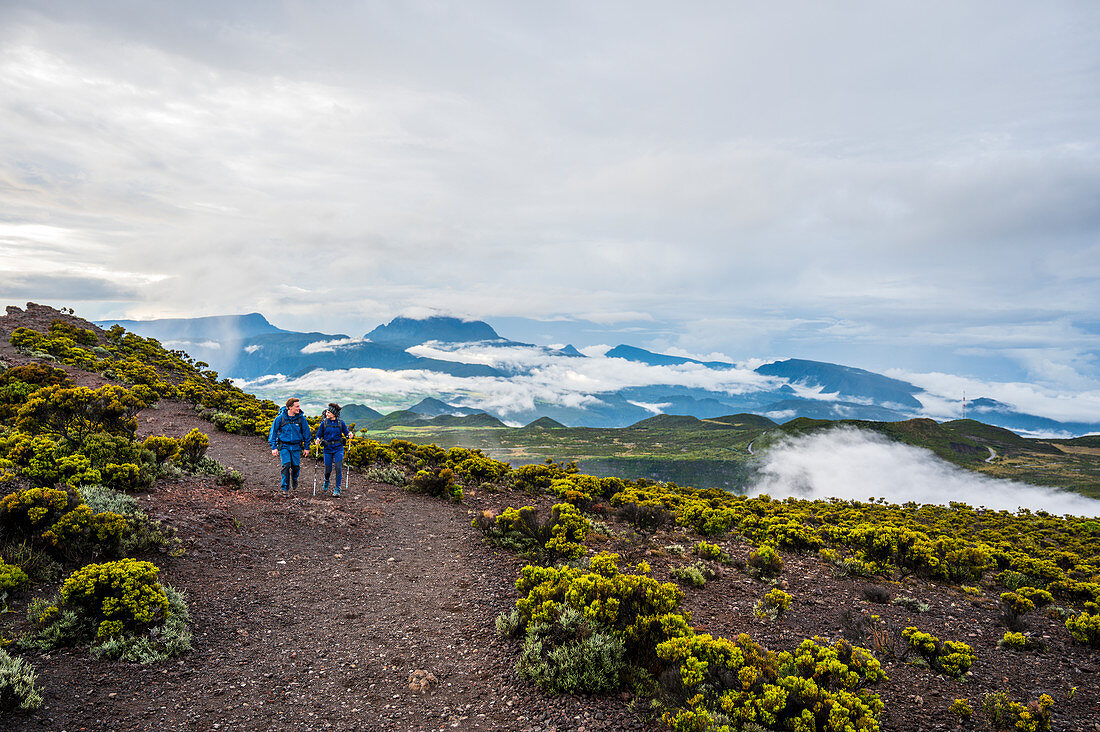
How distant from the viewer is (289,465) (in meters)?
13.1

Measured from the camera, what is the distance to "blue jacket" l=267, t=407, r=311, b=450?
12514 mm

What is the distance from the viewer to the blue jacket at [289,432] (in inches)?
493

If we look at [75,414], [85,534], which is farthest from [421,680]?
[75,414]

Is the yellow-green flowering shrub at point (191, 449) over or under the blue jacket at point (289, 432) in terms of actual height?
under

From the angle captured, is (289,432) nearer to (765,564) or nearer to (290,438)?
(290,438)

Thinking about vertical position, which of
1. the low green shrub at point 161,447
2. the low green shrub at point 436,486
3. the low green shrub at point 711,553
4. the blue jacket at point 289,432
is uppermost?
the blue jacket at point 289,432

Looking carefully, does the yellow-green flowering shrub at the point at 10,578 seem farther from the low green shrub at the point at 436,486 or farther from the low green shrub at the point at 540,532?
the low green shrub at the point at 436,486

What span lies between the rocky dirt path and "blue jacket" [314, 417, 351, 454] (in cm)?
169

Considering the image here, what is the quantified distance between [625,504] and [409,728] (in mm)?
11232

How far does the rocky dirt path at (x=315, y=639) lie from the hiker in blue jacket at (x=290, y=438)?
2.91 feet

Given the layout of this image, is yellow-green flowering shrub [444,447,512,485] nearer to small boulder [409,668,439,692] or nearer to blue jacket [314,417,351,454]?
blue jacket [314,417,351,454]

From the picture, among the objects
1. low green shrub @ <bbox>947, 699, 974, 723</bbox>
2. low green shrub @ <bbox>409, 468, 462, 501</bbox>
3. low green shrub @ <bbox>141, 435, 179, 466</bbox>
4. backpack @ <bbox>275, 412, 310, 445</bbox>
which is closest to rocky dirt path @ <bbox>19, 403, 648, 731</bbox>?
low green shrub @ <bbox>141, 435, 179, 466</bbox>

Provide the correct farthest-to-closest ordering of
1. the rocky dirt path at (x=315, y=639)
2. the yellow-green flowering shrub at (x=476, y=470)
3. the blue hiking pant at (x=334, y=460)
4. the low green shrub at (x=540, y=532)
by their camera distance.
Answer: the yellow-green flowering shrub at (x=476, y=470) < the blue hiking pant at (x=334, y=460) < the low green shrub at (x=540, y=532) < the rocky dirt path at (x=315, y=639)

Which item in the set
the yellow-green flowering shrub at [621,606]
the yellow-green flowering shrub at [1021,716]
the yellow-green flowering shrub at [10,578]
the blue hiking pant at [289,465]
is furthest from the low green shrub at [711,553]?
the yellow-green flowering shrub at [10,578]
